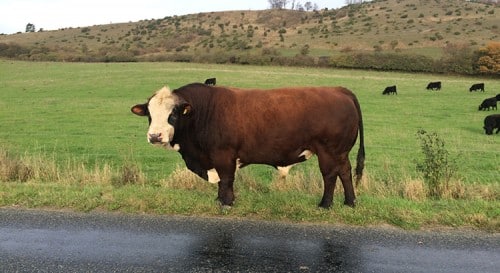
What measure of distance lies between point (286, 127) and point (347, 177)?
1.35 metres

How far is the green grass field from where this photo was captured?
743cm

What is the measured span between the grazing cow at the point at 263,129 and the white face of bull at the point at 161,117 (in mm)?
24

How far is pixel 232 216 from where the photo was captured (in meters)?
7.14

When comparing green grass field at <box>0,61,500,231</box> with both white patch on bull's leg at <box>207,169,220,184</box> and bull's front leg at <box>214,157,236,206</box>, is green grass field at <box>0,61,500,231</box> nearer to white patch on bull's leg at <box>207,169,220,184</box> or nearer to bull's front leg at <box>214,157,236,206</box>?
bull's front leg at <box>214,157,236,206</box>

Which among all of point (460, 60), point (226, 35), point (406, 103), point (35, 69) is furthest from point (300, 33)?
point (406, 103)

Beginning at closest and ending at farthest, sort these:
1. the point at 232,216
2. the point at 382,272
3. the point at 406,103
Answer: the point at 382,272
the point at 232,216
the point at 406,103

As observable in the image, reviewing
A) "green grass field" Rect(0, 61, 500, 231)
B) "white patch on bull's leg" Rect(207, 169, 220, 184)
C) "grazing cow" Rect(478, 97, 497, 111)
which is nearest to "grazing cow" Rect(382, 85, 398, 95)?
"green grass field" Rect(0, 61, 500, 231)

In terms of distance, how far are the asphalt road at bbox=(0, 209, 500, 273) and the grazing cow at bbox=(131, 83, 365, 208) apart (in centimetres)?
113

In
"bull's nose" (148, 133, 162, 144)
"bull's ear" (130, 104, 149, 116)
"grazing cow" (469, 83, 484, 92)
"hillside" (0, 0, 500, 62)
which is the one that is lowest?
"grazing cow" (469, 83, 484, 92)

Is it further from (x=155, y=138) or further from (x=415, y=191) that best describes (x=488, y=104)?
(x=155, y=138)

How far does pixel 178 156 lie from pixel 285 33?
83.8 metres

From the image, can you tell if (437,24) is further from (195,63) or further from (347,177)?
(347,177)

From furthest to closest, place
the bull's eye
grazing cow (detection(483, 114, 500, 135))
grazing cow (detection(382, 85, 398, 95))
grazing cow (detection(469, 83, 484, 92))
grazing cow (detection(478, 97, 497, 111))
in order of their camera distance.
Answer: grazing cow (detection(469, 83, 484, 92)) → grazing cow (detection(382, 85, 398, 95)) → grazing cow (detection(478, 97, 497, 111)) → grazing cow (detection(483, 114, 500, 135)) → the bull's eye

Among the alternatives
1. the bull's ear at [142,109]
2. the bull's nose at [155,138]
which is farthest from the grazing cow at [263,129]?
the bull's nose at [155,138]
